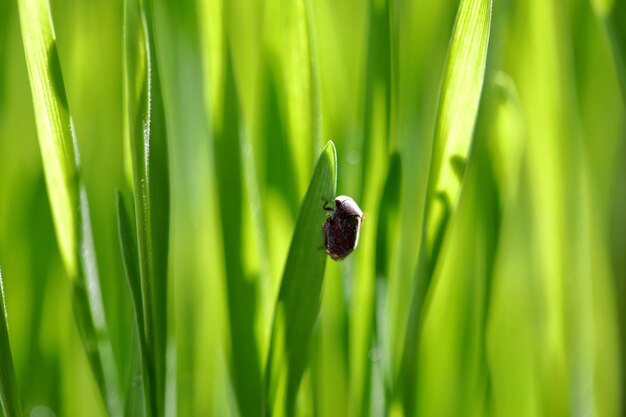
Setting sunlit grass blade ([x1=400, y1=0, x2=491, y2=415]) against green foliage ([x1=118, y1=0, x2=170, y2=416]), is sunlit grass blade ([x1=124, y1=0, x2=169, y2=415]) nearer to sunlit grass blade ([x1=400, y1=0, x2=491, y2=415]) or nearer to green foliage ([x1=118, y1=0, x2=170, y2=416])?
green foliage ([x1=118, y1=0, x2=170, y2=416])

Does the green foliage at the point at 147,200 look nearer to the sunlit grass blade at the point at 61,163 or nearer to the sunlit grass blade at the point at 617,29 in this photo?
the sunlit grass blade at the point at 61,163

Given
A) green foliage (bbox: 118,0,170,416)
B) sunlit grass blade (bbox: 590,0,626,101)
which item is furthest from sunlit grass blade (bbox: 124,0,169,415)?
sunlit grass blade (bbox: 590,0,626,101)

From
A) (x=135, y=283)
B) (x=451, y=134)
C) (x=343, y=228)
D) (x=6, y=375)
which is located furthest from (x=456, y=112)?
(x=6, y=375)

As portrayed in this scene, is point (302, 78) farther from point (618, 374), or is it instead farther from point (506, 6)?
point (618, 374)

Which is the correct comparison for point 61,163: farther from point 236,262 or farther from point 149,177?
point 236,262

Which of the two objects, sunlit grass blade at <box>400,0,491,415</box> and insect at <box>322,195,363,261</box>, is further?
insect at <box>322,195,363,261</box>

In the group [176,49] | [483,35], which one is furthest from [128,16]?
[176,49]
